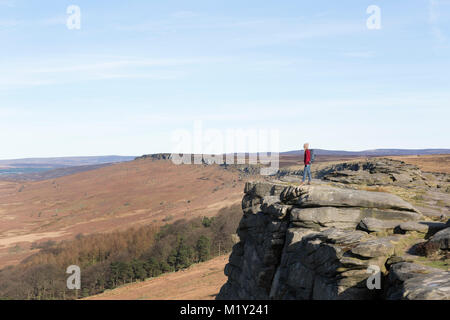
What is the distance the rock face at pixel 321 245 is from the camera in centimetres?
1500

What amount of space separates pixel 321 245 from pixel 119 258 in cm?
7988

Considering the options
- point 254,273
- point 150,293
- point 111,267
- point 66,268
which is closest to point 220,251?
point 111,267

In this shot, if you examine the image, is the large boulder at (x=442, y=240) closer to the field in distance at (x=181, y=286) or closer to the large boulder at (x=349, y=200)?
the large boulder at (x=349, y=200)

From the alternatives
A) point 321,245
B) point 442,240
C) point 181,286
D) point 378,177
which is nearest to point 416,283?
point 442,240

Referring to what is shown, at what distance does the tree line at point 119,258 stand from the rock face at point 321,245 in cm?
5229

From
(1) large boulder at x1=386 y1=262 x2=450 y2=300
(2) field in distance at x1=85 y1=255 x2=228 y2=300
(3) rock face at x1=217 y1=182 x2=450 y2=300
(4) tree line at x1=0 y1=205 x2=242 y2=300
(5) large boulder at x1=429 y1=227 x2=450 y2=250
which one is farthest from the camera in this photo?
(4) tree line at x1=0 y1=205 x2=242 y2=300

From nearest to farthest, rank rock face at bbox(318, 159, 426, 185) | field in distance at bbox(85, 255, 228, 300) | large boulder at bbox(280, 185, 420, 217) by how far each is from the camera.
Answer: large boulder at bbox(280, 185, 420, 217) → rock face at bbox(318, 159, 426, 185) → field in distance at bbox(85, 255, 228, 300)

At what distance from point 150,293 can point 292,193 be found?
4422 centimetres

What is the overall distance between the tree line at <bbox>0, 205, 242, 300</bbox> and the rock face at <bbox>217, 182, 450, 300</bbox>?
52.3 metres

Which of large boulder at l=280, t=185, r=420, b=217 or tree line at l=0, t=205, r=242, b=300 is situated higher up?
large boulder at l=280, t=185, r=420, b=217

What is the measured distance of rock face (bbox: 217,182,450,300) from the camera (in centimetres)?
1500

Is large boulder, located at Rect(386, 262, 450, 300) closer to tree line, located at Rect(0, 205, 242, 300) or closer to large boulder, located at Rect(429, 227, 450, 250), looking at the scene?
large boulder, located at Rect(429, 227, 450, 250)

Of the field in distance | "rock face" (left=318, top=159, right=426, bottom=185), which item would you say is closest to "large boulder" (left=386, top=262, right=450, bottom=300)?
"rock face" (left=318, top=159, right=426, bottom=185)

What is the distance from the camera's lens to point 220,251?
89.3m
